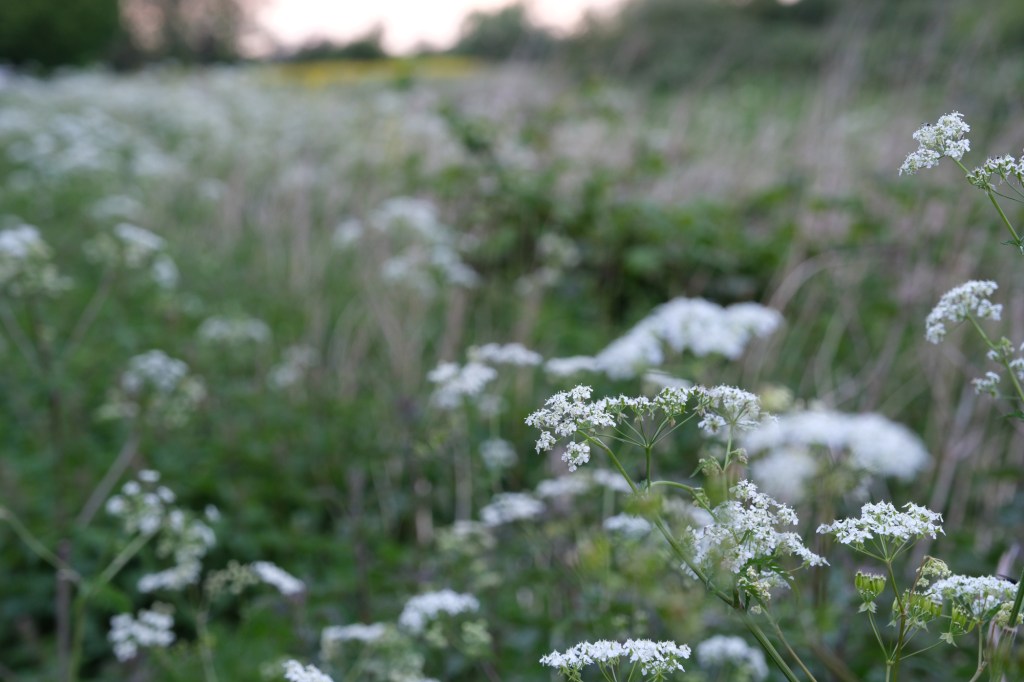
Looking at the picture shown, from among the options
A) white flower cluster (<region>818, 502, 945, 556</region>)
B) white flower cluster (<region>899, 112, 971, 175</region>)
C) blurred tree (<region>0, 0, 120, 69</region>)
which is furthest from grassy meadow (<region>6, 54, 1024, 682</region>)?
blurred tree (<region>0, 0, 120, 69</region>)

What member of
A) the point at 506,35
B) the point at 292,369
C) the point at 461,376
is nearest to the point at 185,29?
the point at 506,35

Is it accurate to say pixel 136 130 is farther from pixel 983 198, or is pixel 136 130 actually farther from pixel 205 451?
pixel 983 198

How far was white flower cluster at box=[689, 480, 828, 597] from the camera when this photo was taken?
118 centimetres

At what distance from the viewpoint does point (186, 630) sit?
3625 mm

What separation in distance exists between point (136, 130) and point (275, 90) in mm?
3361

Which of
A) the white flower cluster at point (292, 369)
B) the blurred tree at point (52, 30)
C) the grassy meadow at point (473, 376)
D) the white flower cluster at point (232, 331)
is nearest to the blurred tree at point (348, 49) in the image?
the blurred tree at point (52, 30)

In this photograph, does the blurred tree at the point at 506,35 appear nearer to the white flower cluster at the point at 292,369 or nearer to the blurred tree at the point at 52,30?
the white flower cluster at the point at 292,369

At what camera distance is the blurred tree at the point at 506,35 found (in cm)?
733

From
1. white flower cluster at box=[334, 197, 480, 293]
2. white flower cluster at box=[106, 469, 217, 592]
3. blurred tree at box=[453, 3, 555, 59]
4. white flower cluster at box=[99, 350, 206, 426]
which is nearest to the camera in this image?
white flower cluster at box=[106, 469, 217, 592]

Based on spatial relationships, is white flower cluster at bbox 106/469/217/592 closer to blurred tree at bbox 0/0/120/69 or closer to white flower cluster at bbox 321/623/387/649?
white flower cluster at bbox 321/623/387/649

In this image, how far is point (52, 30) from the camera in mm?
28328

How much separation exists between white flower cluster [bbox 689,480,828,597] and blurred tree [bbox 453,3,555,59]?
6.47 m

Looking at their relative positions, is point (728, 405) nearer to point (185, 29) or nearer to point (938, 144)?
point (938, 144)

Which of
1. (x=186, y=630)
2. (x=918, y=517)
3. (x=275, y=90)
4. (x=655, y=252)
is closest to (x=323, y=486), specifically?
(x=186, y=630)
